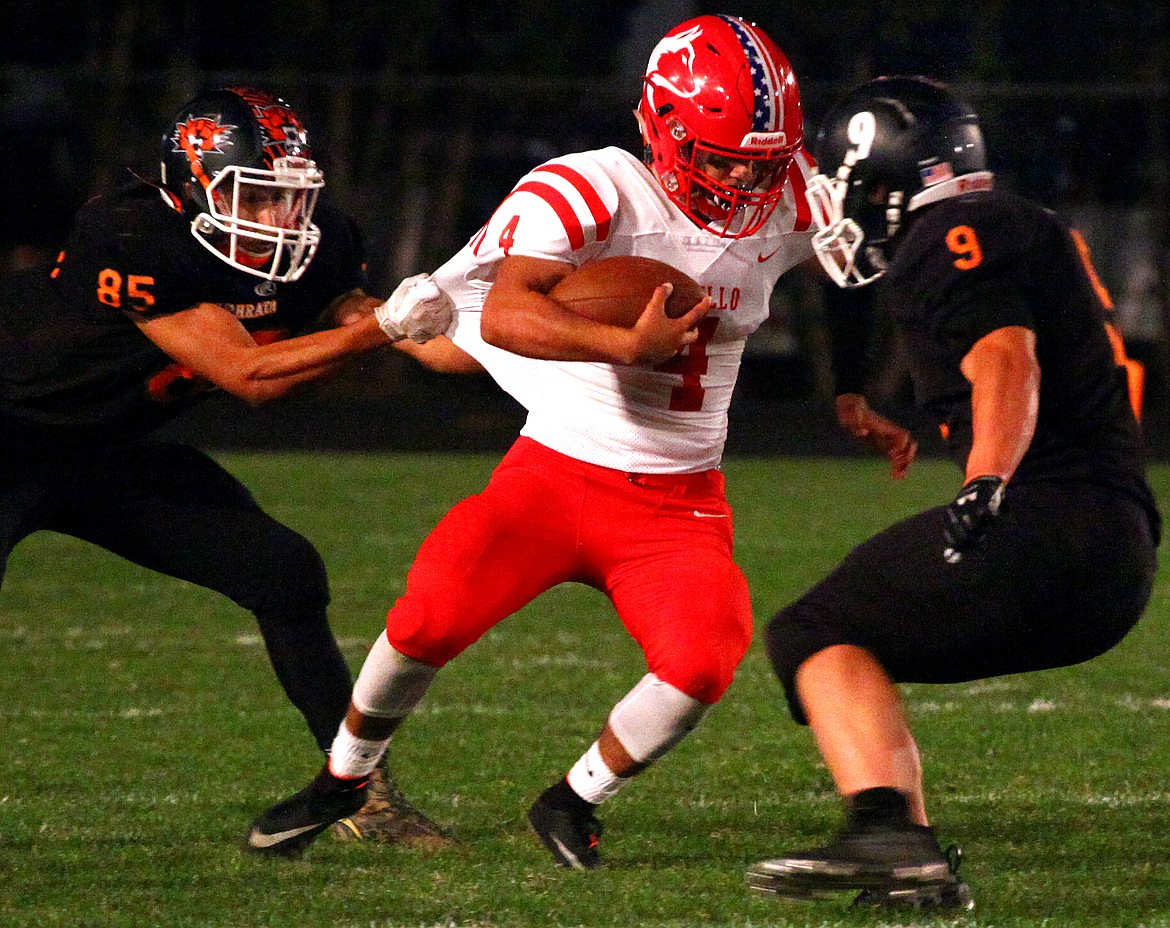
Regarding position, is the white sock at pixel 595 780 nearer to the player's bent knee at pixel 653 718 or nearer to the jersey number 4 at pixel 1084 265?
the player's bent knee at pixel 653 718

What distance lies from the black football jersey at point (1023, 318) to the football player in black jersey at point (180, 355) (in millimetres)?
1090

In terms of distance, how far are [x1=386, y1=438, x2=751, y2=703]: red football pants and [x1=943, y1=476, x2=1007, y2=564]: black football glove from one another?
0.67m

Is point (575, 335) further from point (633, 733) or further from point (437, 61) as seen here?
point (437, 61)

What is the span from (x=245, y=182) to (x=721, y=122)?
981mm

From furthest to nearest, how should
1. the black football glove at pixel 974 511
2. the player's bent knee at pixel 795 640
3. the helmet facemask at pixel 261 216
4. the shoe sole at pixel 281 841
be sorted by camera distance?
the helmet facemask at pixel 261 216 → the shoe sole at pixel 281 841 → the player's bent knee at pixel 795 640 → the black football glove at pixel 974 511

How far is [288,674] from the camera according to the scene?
3.59 metres

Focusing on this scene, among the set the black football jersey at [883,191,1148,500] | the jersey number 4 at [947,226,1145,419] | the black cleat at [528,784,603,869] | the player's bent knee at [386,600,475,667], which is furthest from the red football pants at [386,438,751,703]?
the jersey number 4 at [947,226,1145,419]

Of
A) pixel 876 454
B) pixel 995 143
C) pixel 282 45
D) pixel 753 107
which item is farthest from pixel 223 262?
pixel 282 45

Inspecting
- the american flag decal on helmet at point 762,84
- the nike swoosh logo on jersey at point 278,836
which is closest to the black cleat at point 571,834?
the nike swoosh logo on jersey at point 278,836

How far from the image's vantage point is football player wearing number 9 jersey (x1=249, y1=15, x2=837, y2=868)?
308 centimetres

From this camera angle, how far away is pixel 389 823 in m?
3.50

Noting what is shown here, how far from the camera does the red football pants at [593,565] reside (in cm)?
310

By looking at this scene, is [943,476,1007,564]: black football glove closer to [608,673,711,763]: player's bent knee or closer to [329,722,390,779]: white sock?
[608,673,711,763]: player's bent knee

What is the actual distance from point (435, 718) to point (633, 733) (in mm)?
1646
